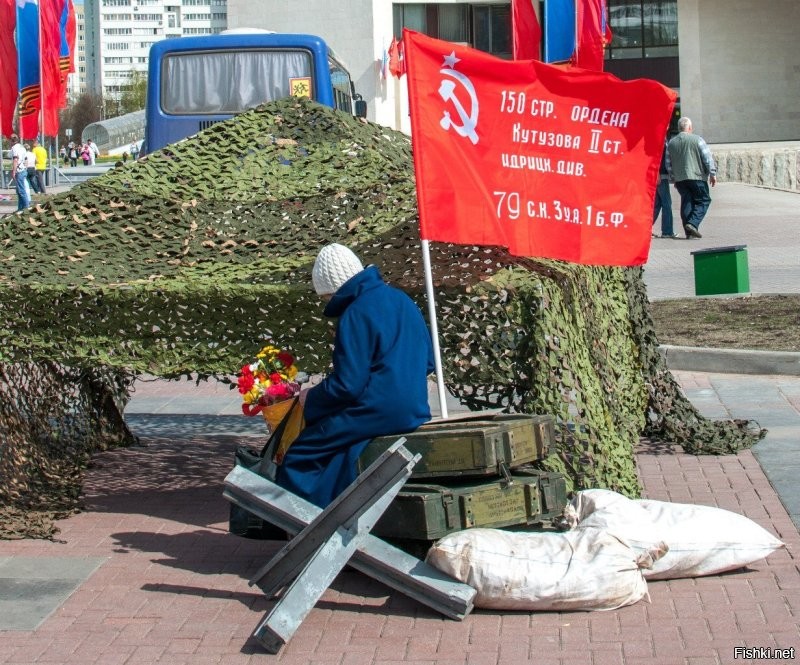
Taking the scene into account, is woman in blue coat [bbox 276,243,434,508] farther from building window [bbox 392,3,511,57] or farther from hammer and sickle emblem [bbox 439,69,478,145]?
building window [bbox 392,3,511,57]

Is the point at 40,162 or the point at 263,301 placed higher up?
the point at 40,162

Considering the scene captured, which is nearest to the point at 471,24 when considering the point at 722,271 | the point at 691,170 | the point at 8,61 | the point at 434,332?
the point at 8,61

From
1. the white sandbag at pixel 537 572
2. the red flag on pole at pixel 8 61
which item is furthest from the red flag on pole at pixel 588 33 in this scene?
the red flag on pole at pixel 8 61

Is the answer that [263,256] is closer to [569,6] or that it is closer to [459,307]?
[459,307]

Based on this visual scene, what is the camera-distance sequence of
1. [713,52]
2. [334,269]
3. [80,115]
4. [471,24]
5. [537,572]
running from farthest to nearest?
[80,115]
[471,24]
[713,52]
[334,269]
[537,572]

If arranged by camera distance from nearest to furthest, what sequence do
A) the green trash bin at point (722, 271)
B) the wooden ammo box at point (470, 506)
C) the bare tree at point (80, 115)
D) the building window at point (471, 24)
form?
the wooden ammo box at point (470, 506), the green trash bin at point (722, 271), the building window at point (471, 24), the bare tree at point (80, 115)

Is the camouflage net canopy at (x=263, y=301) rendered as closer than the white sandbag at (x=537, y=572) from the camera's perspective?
No

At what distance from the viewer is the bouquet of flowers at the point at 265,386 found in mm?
5227

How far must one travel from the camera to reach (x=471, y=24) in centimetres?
5581

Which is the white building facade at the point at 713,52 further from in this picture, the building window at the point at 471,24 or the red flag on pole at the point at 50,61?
the red flag on pole at the point at 50,61

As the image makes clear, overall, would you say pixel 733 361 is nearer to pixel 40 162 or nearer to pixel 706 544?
pixel 706 544

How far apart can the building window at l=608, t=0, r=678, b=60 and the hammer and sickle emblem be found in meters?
47.9

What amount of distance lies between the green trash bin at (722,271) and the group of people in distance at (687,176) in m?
5.62

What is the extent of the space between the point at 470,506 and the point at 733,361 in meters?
5.45
